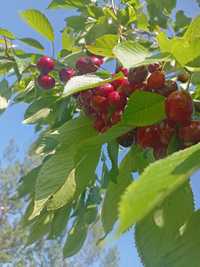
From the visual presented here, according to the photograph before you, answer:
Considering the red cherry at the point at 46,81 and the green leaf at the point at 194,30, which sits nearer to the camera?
the green leaf at the point at 194,30

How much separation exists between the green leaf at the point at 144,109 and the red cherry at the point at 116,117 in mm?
69

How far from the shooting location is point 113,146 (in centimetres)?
80

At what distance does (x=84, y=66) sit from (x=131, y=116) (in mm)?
325

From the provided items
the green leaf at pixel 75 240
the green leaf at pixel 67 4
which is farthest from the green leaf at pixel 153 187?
the green leaf at pixel 67 4

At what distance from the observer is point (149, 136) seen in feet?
2.21

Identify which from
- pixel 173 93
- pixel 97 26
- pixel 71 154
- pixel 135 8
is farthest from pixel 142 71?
pixel 135 8

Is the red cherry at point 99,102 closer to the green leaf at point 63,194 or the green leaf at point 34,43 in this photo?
the green leaf at point 63,194

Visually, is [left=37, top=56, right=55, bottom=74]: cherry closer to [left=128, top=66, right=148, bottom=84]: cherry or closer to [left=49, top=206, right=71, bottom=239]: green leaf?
[left=49, top=206, right=71, bottom=239]: green leaf

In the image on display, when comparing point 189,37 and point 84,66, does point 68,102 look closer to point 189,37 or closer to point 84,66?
point 84,66

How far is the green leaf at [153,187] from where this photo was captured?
1.00 feet

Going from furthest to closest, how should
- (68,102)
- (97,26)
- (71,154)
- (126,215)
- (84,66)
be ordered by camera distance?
1. (97,26)
2. (68,102)
3. (84,66)
4. (71,154)
5. (126,215)

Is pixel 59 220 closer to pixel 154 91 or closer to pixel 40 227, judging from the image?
pixel 40 227

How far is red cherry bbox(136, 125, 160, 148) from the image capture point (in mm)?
674

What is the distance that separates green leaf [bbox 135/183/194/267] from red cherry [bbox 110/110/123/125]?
122 millimetres
